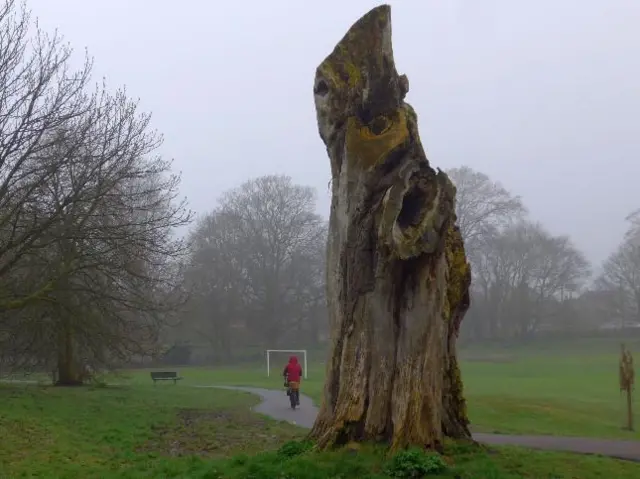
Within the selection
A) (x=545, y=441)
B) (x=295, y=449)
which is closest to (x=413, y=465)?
(x=295, y=449)

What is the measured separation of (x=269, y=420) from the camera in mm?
20578

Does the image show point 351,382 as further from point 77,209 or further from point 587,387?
point 587,387

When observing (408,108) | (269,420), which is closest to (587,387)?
(269,420)

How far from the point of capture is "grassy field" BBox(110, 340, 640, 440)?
72.9ft

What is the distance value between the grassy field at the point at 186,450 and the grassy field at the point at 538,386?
6897 mm

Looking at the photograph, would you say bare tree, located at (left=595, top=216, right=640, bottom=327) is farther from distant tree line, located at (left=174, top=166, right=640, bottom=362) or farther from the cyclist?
the cyclist

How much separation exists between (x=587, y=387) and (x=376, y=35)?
33541 mm

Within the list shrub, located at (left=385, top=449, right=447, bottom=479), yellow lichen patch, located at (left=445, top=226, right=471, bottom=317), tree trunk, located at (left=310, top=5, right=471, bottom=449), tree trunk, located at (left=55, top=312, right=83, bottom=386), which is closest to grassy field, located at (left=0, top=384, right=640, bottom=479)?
shrub, located at (left=385, top=449, right=447, bottom=479)

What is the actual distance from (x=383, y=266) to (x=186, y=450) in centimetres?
657

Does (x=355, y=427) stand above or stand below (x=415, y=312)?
below

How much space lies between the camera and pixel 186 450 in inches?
571

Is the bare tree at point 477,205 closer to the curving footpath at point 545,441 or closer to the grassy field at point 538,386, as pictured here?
the grassy field at point 538,386

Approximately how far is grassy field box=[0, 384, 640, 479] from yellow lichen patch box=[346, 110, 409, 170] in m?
4.03

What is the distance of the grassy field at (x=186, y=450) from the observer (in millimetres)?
9438
